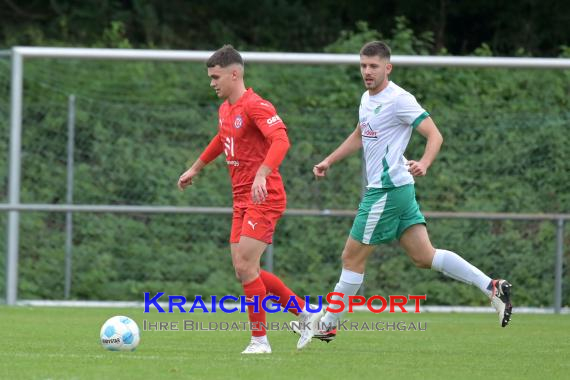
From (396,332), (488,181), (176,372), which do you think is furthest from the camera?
(488,181)

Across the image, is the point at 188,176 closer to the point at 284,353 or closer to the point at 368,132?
the point at 368,132

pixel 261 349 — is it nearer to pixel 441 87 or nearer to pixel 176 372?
pixel 176 372

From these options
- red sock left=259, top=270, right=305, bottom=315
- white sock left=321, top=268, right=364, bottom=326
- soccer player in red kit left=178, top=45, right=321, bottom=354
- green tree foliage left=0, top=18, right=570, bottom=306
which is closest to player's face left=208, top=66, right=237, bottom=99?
soccer player in red kit left=178, top=45, right=321, bottom=354

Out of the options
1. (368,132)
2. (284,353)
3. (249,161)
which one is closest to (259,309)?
(284,353)

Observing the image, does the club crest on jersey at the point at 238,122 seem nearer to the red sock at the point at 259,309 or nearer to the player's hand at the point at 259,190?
Answer: the player's hand at the point at 259,190

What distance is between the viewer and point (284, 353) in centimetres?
785

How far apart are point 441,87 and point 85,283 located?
4611 millimetres

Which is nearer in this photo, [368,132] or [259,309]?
[259,309]

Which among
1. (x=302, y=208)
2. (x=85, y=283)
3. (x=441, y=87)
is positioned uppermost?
(x=441, y=87)

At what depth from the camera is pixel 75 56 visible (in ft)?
40.9

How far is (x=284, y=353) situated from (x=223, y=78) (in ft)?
5.87

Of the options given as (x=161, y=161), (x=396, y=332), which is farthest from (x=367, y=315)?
(x=161, y=161)

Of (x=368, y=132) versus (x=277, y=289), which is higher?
(x=368, y=132)

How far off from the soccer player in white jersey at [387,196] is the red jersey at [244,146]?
2.10ft
